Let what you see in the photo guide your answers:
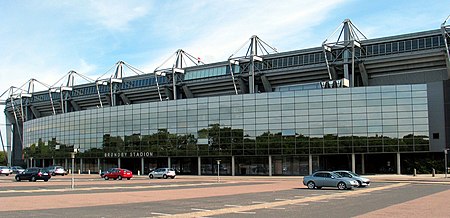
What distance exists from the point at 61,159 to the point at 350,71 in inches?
2344

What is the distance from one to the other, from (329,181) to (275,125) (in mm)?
40366

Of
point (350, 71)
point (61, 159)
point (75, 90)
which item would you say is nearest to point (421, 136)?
point (350, 71)

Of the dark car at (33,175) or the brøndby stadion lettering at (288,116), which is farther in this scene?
the brøndby stadion lettering at (288,116)

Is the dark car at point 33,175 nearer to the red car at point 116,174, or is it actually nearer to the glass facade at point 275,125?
the red car at point 116,174

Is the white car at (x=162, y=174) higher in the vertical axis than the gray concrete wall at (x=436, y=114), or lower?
lower

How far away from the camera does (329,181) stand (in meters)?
35.9

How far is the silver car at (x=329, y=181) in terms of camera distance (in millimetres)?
35231

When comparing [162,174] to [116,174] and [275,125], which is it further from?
[275,125]

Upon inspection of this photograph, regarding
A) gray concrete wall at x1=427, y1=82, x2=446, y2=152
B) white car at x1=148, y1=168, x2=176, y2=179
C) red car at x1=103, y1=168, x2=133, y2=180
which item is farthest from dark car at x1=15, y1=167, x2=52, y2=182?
gray concrete wall at x1=427, y1=82, x2=446, y2=152

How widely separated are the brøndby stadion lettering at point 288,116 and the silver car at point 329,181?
37.2m

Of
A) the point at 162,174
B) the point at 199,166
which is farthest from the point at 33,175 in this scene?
the point at 199,166

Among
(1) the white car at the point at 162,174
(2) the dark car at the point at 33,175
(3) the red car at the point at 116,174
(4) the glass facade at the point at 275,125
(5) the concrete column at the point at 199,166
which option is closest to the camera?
(2) the dark car at the point at 33,175

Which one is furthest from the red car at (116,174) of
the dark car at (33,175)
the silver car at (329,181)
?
the silver car at (329,181)

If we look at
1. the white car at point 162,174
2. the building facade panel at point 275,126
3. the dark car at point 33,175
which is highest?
the building facade panel at point 275,126
